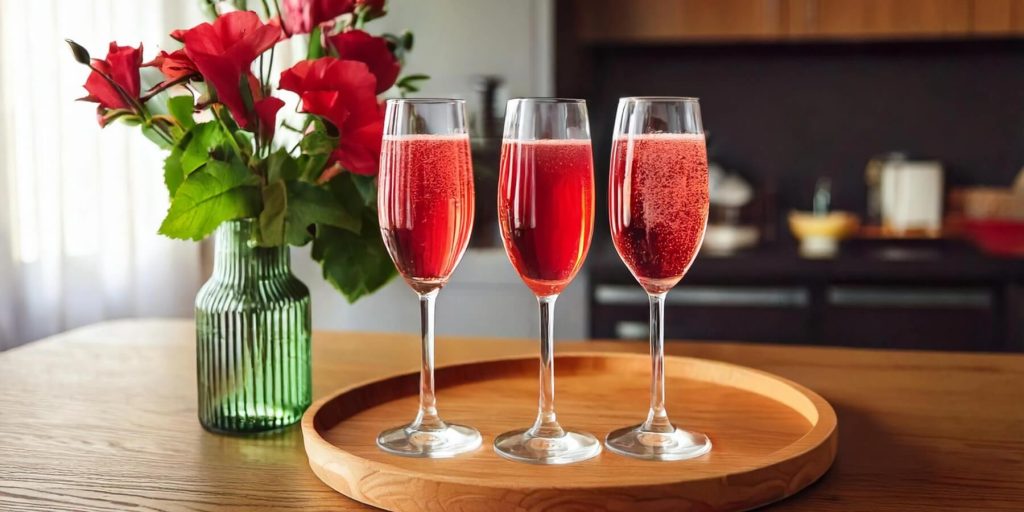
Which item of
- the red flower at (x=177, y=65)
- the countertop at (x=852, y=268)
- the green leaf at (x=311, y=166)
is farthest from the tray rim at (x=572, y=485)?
the countertop at (x=852, y=268)

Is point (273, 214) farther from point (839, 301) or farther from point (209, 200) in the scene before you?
point (839, 301)

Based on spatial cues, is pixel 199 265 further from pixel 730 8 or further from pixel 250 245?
pixel 250 245

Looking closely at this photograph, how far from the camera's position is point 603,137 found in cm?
346

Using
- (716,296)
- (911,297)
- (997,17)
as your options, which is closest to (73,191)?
(716,296)

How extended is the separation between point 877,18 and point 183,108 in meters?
2.64

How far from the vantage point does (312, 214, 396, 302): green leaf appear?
3.29 ft

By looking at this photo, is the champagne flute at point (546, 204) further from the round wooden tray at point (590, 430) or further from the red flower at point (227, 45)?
the red flower at point (227, 45)

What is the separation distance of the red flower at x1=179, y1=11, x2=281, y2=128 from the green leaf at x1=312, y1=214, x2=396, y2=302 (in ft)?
0.62

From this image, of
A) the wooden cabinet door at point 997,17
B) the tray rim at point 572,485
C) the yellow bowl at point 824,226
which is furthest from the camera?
the yellow bowl at point 824,226

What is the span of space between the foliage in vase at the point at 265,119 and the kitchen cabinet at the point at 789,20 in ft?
7.44

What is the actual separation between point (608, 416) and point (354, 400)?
0.82ft

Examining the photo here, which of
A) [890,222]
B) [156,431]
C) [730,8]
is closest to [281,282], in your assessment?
[156,431]

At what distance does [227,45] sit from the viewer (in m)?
0.85

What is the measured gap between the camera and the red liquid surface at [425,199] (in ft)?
2.87
